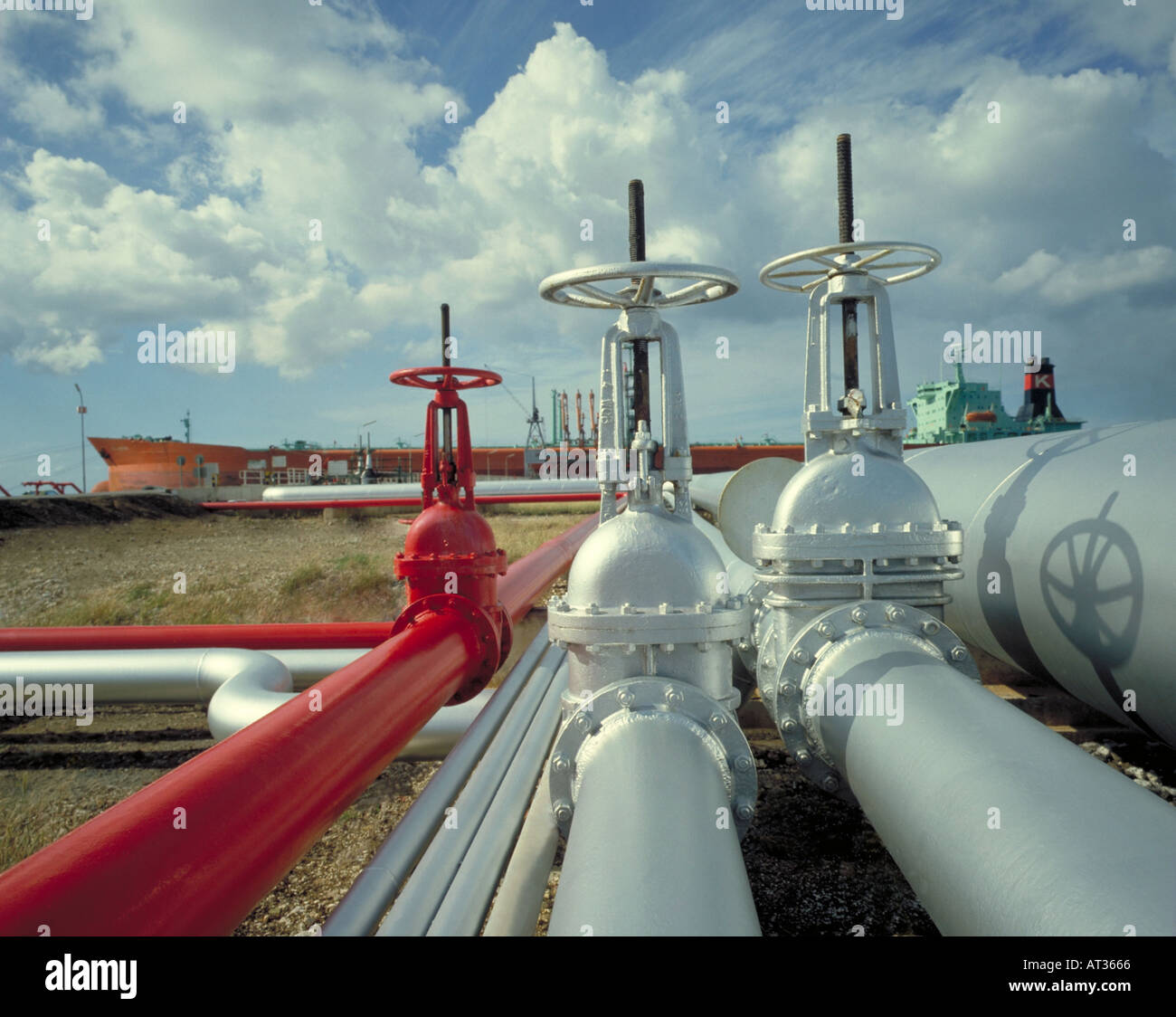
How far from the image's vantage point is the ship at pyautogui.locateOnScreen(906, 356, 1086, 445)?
21.4 metres

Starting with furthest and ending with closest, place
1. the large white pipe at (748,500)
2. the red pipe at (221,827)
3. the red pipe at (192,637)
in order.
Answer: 1. the large white pipe at (748,500)
2. the red pipe at (192,637)
3. the red pipe at (221,827)

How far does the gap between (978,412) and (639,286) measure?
91.3ft

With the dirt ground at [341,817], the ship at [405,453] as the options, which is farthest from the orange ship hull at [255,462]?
the dirt ground at [341,817]

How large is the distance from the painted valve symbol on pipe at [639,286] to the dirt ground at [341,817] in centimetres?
183

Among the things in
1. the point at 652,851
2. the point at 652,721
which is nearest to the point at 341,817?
the point at 652,721

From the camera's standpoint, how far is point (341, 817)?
3.23 meters

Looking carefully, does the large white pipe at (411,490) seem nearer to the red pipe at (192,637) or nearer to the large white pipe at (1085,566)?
the red pipe at (192,637)

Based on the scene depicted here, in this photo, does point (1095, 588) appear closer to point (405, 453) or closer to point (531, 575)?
point (531, 575)

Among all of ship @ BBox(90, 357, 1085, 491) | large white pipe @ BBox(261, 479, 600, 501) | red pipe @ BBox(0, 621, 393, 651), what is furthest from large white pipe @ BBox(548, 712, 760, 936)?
ship @ BBox(90, 357, 1085, 491)

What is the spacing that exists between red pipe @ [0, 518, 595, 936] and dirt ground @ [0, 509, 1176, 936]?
3.44 ft

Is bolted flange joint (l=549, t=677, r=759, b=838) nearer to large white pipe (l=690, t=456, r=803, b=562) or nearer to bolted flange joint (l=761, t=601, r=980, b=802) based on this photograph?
bolted flange joint (l=761, t=601, r=980, b=802)

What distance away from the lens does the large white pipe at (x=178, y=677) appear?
296cm
